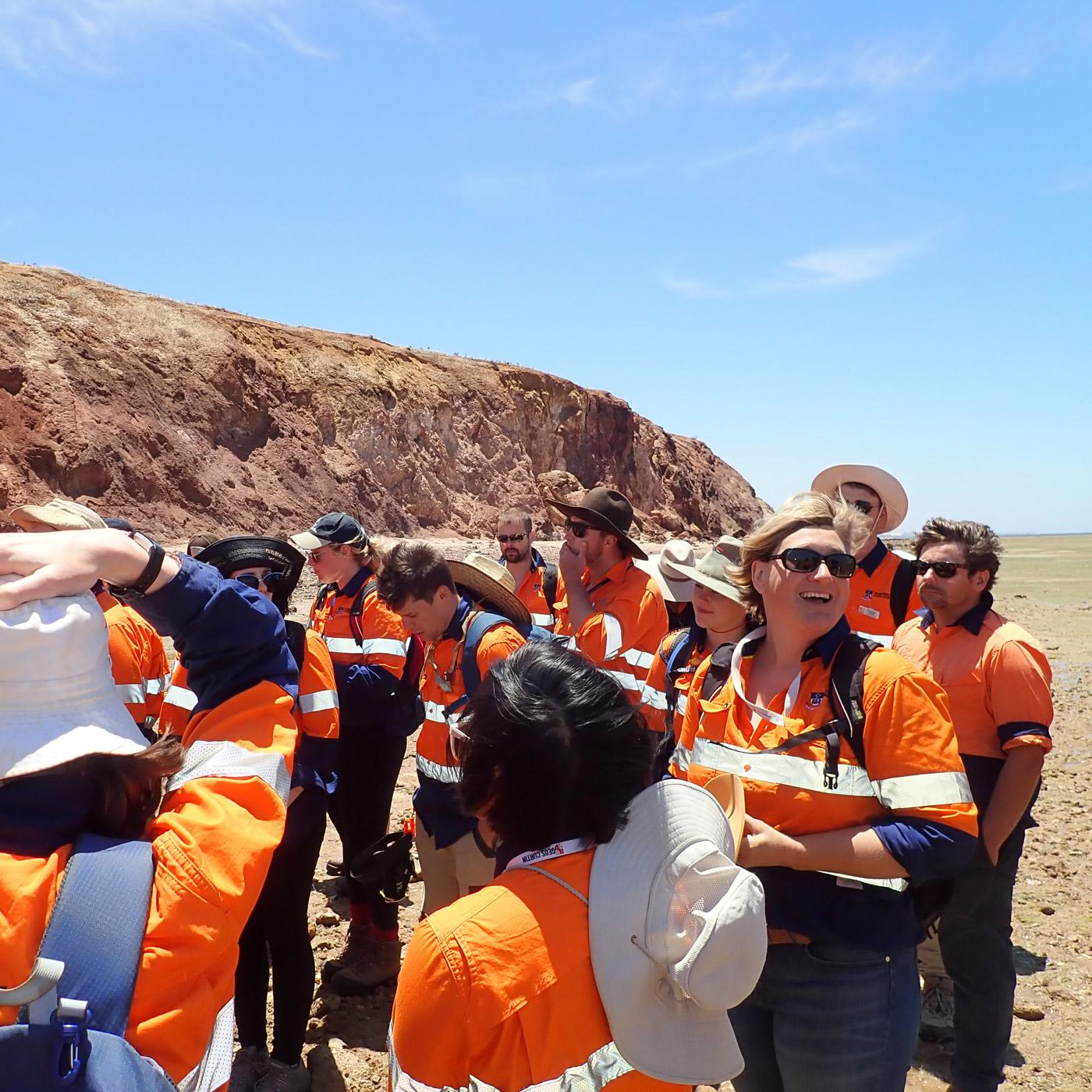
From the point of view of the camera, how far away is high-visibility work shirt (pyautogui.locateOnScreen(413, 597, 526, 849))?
3.62 m

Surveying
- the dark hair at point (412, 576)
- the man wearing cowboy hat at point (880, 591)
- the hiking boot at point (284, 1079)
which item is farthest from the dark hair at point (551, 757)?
the man wearing cowboy hat at point (880, 591)

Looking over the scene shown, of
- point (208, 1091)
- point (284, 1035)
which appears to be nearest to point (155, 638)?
point (284, 1035)

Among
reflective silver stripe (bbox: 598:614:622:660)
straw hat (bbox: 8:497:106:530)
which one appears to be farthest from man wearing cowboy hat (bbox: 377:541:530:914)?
straw hat (bbox: 8:497:106:530)

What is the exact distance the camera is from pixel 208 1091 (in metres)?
1.46

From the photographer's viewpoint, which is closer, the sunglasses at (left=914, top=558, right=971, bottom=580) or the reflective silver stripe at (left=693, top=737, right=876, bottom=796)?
the reflective silver stripe at (left=693, top=737, right=876, bottom=796)

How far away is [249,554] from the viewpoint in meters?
3.50

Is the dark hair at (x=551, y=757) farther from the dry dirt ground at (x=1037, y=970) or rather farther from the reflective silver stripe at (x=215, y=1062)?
the reflective silver stripe at (x=215, y=1062)

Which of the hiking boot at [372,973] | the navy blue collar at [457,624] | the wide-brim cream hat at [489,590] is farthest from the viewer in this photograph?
the hiking boot at [372,973]

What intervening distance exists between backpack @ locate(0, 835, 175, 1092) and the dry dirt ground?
45 centimetres

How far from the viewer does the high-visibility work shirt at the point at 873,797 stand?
195cm

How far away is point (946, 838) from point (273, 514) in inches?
1236

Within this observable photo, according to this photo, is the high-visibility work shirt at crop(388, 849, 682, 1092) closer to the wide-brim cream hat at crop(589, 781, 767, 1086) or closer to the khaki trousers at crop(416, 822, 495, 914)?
the wide-brim cream hat at crop(589, 781, 767, 1086)

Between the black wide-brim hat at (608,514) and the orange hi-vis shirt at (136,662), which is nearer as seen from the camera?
the orange hi-vis shirt at (136,662)

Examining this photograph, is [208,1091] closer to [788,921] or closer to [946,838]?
[788,921]
